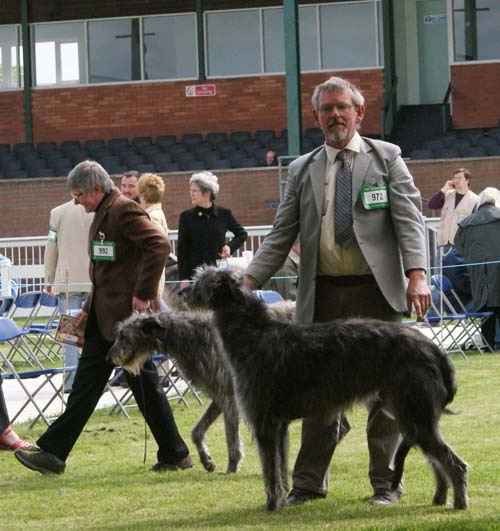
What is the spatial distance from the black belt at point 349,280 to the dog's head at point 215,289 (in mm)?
480

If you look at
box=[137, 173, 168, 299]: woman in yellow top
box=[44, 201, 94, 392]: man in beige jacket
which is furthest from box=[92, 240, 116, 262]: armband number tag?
box=[44, 201, 94, 392]: man in beige jacket

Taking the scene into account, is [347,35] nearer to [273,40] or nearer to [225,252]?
[273,40]

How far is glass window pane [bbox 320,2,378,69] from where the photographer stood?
28.2m

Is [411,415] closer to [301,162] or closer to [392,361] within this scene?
[392,361]

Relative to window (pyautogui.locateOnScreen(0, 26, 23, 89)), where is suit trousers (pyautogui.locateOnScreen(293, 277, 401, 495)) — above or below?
below

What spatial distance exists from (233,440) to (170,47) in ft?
72.7

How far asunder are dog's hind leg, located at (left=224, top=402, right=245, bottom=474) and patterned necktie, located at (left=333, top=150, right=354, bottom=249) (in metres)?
1.78

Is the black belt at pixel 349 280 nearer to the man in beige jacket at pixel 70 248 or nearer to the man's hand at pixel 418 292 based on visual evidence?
the man's hand at pixel 418 292

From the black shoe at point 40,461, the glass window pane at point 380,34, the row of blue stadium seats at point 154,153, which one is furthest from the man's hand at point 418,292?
the glass window pane at point 380,34

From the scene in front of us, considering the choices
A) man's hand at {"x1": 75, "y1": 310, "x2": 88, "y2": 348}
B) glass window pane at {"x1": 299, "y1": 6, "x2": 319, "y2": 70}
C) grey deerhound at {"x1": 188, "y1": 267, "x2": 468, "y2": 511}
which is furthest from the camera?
glass window pane at {"x1": 299, "y1": 6, "x2": 319, "y2": 70}

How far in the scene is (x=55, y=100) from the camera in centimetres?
2889

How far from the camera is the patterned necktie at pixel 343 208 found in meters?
6.48

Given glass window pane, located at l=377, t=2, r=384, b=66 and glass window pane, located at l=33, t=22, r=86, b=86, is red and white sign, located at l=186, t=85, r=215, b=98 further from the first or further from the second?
glass window pane, located at l=377, t=2, r=384, b=66

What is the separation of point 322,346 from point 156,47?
23.8m
